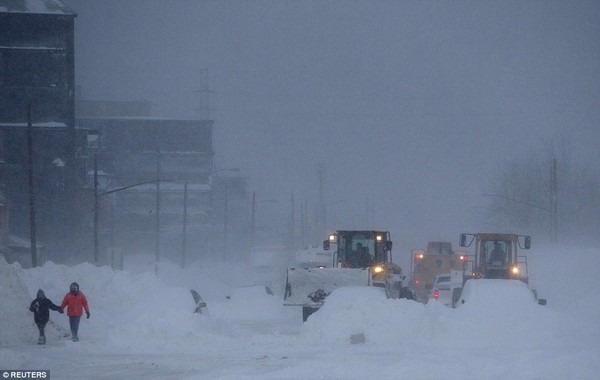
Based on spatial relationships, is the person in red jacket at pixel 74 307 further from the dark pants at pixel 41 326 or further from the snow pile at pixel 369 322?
the snow pile at pixel 369 322

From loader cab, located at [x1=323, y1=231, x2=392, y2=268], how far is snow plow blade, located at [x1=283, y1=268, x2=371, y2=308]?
544 cm

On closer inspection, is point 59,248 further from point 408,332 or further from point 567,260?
point 408,332

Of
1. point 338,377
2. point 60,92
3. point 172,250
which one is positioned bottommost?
point 172,250

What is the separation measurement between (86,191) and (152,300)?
119 ft

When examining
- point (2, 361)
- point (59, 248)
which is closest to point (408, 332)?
point (2, 361)

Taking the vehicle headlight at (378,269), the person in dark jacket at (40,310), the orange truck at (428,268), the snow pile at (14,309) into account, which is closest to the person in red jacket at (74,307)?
the person in dark jacket at (40,310)

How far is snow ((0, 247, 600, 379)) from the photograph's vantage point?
15.8m

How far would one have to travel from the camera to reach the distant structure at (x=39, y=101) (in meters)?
56.9

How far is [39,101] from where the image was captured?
5722 centimetres

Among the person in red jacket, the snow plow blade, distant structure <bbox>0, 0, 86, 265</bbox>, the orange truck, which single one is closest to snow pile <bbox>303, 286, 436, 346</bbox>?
the snow plow blade

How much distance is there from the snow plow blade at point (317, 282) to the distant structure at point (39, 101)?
32.9 meters

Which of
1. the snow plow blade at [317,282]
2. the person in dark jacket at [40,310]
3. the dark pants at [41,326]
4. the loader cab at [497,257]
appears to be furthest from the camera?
the loader cab at [497,257]

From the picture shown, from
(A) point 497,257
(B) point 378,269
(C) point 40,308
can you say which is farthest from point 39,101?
(C) point 40,308

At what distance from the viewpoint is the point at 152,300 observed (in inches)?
982
